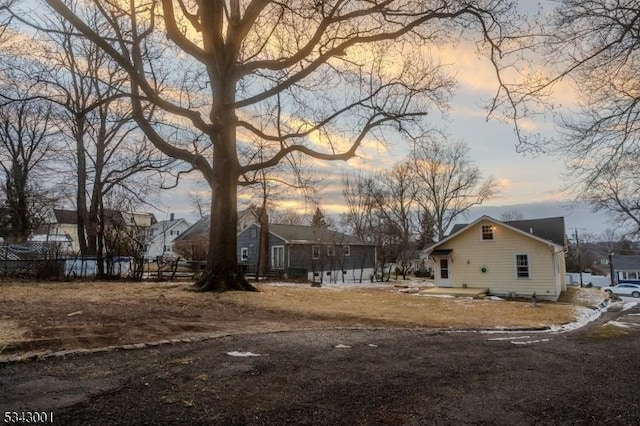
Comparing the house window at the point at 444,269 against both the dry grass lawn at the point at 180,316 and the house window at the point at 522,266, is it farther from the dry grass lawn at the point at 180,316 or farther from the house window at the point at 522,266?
the dry grass lawn at the point at 180,316

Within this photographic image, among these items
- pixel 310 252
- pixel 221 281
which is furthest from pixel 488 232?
pixel 221 281

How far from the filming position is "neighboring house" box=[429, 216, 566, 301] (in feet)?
78.2

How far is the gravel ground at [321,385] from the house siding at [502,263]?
1854 cm

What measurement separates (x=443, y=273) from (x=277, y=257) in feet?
46.4

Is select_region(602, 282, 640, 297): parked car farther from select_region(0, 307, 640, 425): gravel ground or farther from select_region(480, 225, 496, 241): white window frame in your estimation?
select_region(0, 307, 640, 425): gravel ground

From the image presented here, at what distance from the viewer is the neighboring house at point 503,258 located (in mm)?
23844

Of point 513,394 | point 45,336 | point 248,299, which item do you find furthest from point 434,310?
point 45,336

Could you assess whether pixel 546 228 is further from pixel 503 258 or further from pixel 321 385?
pixel 321 385

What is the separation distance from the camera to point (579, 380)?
5090 millimetres

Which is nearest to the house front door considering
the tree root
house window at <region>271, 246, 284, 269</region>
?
house window at <region>271, 246, 284, 269</region>

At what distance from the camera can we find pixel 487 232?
84.3 ft

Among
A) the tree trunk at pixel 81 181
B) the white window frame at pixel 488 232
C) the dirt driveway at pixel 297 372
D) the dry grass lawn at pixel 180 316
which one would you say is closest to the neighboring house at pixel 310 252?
the white window frame at pixel 488 232

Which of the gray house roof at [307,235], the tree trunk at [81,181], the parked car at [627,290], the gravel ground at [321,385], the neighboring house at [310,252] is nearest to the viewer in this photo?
the gravel ground at [321,385]

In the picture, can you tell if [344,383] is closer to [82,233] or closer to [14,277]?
[14,277]
